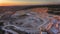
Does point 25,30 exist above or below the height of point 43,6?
below

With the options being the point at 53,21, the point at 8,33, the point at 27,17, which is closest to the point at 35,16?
the point at 27,17

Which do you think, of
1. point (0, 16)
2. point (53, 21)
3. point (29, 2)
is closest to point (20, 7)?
point (29, 2)

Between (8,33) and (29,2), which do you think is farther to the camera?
(29,2)

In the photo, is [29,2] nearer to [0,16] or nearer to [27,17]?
[27,17]

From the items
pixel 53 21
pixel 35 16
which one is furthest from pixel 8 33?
pixel 53 21

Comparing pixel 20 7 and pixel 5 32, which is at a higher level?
pixel 20 7

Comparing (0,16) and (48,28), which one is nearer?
(48,28)

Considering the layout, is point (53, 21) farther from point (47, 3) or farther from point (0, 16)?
point (0, 16)

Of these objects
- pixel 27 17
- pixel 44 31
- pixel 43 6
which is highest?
pixel 43 6
